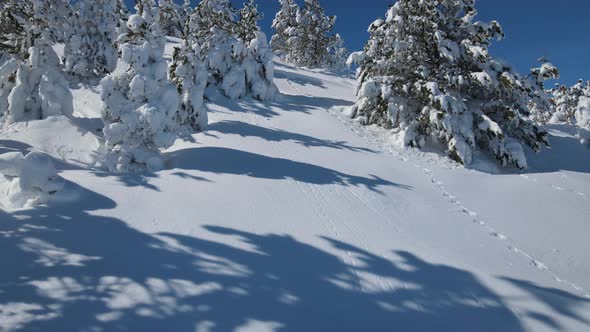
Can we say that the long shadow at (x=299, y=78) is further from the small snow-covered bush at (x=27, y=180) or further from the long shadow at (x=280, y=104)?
the small snow-covered bush at (x=27, y=180)

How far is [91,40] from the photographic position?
2136 centimetres

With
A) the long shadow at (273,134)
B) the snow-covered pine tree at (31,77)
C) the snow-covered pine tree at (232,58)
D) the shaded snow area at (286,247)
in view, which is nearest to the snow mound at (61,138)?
the shaded snow area at (286,247)

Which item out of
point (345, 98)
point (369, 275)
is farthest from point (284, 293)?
point (345, 98)

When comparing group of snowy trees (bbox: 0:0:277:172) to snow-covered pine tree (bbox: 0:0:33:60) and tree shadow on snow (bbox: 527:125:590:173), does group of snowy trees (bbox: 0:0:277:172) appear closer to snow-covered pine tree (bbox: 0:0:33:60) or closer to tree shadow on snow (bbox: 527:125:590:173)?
snow-covered pine tree (bbox: 0:0:33:60)

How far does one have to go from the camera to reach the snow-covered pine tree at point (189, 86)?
1355 centimetres

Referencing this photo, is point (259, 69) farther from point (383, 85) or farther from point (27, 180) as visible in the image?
point (27, 180)

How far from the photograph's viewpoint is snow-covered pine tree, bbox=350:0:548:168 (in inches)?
500

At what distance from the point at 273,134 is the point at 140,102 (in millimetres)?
5195

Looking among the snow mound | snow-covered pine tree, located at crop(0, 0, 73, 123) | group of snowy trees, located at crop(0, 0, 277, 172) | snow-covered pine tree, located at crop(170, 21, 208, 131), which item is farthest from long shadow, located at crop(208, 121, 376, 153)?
snow-covered pine tree, located at crop(0, 0, 73, 123)

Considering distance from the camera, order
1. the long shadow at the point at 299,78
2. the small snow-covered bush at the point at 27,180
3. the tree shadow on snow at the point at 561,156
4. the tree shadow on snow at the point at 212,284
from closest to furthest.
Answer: the tree shadow on snow at the point at 212,284, the small snow-covered bush at the point at 27,180, the tree shadow on snow at the point at 561,156, the long shadow at the point at 299,78

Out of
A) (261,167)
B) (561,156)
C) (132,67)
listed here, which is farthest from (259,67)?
(561,156)

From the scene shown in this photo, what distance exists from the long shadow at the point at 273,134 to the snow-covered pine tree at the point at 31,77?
6129 mm

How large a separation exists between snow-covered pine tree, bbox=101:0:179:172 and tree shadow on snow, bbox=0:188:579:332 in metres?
3.70

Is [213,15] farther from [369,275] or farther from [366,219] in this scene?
[369,275]
